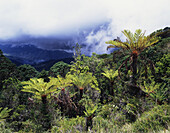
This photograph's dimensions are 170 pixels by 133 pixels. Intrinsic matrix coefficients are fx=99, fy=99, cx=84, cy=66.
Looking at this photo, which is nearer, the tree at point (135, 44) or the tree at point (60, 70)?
the tree at point (135, 44)

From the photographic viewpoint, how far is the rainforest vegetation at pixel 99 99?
14.1 ft

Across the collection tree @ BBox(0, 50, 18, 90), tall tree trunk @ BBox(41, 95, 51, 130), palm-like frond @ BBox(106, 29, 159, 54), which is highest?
palm-like frond @ BBox(106, 29, 159, 54)

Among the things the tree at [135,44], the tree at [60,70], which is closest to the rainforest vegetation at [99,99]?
the tree at [135,44]

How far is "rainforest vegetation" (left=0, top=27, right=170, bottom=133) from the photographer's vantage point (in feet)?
14.1

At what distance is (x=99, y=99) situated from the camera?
791 cm

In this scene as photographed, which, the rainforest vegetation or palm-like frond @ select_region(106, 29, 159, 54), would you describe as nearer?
the rainforest vegetation

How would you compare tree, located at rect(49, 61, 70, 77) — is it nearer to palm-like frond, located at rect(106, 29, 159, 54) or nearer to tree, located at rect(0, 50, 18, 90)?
tree, located at rect(0, 50, 18, 90)

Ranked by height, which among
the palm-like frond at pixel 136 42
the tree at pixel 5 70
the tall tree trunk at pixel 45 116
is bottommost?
the tall tree trunk at pixel 45 116

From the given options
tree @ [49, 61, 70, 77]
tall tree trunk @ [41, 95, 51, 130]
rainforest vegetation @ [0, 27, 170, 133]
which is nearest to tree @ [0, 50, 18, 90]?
rainforest vegetation @ [0, 27, 170, 133]

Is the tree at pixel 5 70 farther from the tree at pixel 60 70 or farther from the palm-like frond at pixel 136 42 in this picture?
the palm-like frond at pixel 136 42

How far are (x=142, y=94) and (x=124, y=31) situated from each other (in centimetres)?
465

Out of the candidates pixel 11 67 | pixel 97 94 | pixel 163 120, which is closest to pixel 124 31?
pixel 163 120

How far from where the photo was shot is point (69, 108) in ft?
22.2

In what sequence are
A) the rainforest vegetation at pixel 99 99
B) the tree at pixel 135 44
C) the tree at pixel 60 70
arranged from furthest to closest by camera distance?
the tree at pixel 60 70 → the tree at pixel 135 44 → the rainforest vegetation at pixel 99 99
